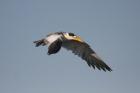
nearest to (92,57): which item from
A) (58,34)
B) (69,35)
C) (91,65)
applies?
(91,65)

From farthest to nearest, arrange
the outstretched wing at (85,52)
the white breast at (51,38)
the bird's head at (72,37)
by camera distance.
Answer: the outstretched wing at (85,52)
the bird's head at (72,37)
the white breast at (51,38)

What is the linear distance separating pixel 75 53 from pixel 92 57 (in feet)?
2.62

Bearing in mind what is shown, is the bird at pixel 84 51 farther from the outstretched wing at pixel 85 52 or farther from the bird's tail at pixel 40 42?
the bird's tail at pixel 40 42

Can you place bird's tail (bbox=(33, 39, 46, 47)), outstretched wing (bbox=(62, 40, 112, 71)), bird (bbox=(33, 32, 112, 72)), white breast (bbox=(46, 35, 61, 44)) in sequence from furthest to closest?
outstretched wing (bbox=(62, 40, 112, 71)), bird (bbox=(33, 32, 112, 72)), bird's tail (bbox=(33, 39, 46, 47)), white breast (bbox=(46, 35, 61, 44))

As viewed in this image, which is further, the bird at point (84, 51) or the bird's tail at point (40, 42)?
the bird at point (84, 51)

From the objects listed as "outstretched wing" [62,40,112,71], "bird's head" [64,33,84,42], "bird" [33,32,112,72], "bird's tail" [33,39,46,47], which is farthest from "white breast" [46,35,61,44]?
"outstretched wing" [62,40,112,71]

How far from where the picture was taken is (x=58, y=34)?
51.4 ft

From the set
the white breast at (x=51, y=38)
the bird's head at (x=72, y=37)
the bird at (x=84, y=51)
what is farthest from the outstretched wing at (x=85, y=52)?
the white breast at (x=51, y=38)

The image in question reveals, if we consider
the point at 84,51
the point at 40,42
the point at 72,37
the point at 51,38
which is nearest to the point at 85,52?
the point at 84,51

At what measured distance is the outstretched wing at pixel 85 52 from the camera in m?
18.2

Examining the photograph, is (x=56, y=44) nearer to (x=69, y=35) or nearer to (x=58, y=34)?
(x=58, y=34)

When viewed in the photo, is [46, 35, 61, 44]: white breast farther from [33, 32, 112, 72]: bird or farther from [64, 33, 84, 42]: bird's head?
[33, 32, 112, 72]: bird

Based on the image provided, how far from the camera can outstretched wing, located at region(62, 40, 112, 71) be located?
718 inches

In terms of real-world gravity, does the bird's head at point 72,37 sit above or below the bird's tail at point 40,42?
above
